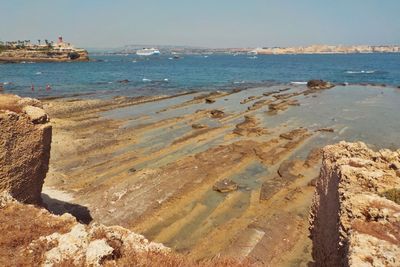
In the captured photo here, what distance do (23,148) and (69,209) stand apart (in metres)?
4.79

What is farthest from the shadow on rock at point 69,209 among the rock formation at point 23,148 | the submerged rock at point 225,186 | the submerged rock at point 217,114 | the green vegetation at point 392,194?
the submerged rock at point 217,114

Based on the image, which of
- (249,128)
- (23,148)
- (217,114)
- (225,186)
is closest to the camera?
(23,148)

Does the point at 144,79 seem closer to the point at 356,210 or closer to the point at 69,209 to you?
the point at 69,209

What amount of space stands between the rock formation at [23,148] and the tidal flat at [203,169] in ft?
11.2

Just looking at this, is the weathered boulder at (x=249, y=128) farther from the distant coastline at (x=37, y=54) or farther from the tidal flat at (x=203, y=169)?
the distant coastline at (x=37, y=54)

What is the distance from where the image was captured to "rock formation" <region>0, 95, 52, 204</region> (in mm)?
12133

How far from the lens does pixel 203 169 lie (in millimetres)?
22312

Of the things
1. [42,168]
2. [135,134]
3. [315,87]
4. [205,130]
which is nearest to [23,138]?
[42,168]

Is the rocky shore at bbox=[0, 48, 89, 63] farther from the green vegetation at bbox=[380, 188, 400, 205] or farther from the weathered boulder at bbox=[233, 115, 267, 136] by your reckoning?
the green vegetation at bbox=[380, 188, 400, 205]

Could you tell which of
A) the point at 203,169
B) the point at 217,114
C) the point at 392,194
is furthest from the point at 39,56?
the point at 392,194

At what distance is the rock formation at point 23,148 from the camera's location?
478 inches

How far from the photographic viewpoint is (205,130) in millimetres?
32812

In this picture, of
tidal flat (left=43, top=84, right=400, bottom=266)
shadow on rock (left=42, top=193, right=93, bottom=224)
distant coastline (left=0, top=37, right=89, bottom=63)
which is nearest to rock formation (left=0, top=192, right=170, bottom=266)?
tidal flat (left=43, top=84, right=400, bottom=266)

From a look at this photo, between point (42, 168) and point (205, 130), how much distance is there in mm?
19993
